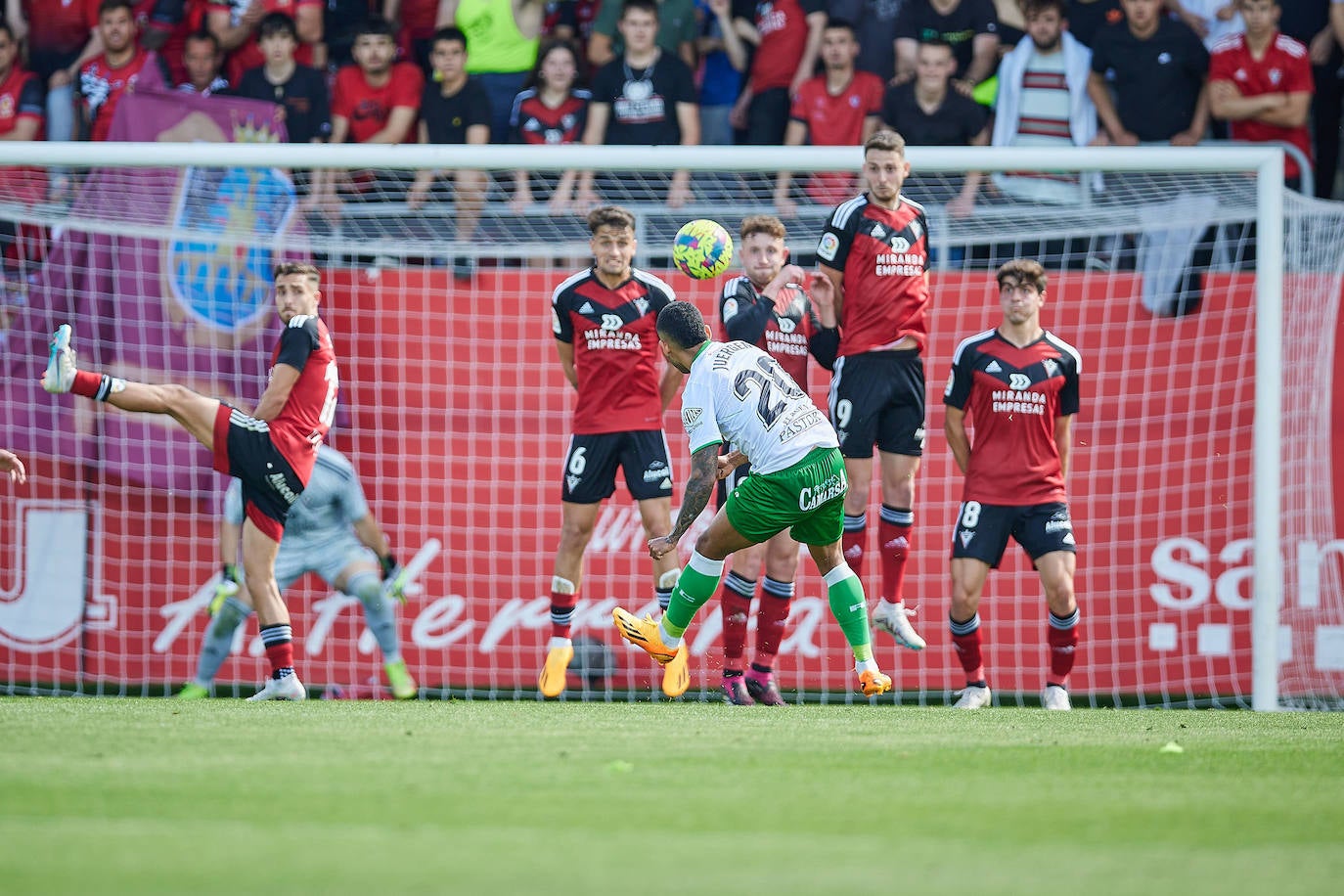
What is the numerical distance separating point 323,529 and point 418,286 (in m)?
1.79

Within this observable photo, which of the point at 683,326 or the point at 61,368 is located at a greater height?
the point at 683,326

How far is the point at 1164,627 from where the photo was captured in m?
10.8

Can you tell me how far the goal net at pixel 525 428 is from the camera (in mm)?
10875

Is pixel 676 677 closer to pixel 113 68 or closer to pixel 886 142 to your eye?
pixel 886 142

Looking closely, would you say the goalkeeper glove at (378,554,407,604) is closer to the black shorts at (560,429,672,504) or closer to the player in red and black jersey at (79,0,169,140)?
the black shorts at (560,429,672,504)

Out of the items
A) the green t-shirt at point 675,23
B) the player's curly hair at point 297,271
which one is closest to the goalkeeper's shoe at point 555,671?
the player's curly hair at point 297,271

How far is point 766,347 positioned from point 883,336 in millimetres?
664

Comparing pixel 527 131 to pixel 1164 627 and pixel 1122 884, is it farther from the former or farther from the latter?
pixel 1122 884

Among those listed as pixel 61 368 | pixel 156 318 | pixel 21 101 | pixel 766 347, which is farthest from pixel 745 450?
pixel 21 101

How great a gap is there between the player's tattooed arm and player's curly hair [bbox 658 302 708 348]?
1.77 feet

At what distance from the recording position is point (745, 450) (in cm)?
780

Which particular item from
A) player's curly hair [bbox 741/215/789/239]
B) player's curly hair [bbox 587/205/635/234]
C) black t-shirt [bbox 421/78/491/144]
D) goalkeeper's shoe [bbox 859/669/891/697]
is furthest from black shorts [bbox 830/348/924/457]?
black t-shirt [bbox 421/78/491/144]

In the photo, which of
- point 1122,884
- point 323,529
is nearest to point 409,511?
point 323,529

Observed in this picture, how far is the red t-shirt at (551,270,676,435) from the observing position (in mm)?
Result: 9383
